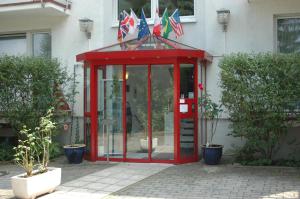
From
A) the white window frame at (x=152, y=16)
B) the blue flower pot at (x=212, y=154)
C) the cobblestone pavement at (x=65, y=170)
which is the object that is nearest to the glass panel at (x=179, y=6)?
the white window frame at (x=152, y=16)

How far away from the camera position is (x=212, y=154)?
427 inches

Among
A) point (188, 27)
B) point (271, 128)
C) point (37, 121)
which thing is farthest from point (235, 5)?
point (37, 121)

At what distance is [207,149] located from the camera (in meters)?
10.9

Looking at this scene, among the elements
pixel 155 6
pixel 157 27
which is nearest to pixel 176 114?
pixel 157 27

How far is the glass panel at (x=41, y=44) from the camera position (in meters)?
13.9

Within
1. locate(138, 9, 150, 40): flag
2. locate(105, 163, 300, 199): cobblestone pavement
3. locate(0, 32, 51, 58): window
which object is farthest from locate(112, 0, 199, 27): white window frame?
locate(105, 163, 300, 199): cobblestone pavement

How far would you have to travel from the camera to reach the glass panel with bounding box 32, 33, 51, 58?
548 inches

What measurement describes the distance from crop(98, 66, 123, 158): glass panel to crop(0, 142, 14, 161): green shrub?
254 centimetres

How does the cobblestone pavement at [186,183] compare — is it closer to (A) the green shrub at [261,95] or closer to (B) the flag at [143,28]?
(A) the green shrub at [261,95]

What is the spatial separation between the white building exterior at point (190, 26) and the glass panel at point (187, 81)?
3.19 feet

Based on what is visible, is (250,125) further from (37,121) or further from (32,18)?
(32,18)

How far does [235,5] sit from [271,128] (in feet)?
12.0

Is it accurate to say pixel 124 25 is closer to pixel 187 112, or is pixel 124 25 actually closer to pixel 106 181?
pixel 187 112

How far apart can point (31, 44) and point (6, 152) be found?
3.61 meters
